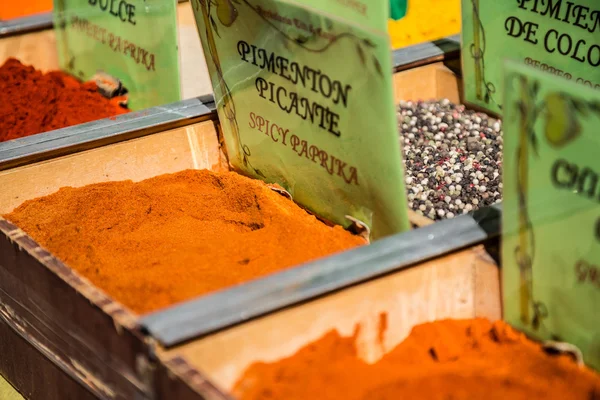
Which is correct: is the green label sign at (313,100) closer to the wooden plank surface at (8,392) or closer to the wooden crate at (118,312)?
the wooden crate at (118,312)

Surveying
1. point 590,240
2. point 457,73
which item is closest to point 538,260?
point 590,240

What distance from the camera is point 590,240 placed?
5.27ft

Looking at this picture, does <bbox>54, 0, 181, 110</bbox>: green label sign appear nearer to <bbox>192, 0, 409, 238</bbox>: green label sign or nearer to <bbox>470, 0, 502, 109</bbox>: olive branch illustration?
<bbox>192, 0, 409, 238</bbox>: green label sign

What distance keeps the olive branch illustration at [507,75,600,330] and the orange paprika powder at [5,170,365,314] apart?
42 cm

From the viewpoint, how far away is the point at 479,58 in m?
2.84

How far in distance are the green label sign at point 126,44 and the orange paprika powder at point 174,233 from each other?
446 millimetres

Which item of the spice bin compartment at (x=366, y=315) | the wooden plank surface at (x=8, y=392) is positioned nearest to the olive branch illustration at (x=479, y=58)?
the spice bin compartment at (x=366, y=315)

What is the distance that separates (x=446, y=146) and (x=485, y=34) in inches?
14.6

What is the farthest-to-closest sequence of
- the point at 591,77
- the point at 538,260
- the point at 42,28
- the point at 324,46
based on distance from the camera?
the point at 42,28 < the point at 591,77 < the point at 324,46 < the point at 538,260

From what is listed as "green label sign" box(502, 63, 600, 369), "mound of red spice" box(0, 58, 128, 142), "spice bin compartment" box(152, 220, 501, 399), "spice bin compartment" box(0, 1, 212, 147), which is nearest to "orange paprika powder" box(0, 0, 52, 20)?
"spice bin compartment" box(0, 1, 212, 147)

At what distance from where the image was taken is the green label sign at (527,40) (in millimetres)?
2502

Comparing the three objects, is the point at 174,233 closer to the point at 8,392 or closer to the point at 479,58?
the point at 8,392

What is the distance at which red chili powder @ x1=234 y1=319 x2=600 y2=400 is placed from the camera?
158 centimetres

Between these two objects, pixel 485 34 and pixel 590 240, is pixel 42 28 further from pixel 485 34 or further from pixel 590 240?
pixel 590 240
